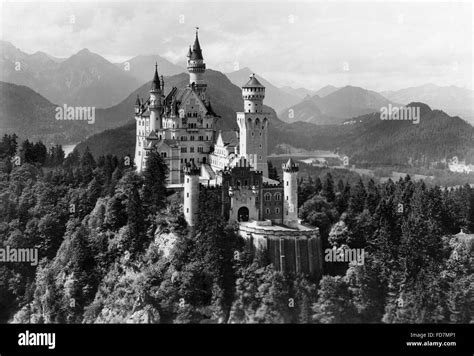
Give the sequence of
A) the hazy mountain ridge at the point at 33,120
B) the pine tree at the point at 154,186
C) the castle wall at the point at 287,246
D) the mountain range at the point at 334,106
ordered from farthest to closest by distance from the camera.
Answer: the mountain range at the point at 334,106, the hazy mountain ridge at the point at 33,120, the pine tree at the point at 154,186, the castle wall at the point at 287,246

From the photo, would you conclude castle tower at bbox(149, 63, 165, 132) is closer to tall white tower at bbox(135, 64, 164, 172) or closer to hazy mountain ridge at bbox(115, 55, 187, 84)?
tall white tower at bbox(135, 64, 164, 172)

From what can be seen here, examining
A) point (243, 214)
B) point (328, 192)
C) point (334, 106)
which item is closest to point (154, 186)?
point (243, 214)

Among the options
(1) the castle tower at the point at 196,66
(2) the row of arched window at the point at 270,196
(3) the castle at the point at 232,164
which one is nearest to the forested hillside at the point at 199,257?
(3) the castle at the point at 232,164

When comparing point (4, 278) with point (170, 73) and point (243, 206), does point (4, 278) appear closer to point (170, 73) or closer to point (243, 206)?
point (243, 206)

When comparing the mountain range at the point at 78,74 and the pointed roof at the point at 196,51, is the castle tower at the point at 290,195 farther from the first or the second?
the mountain range at the point at 78,74

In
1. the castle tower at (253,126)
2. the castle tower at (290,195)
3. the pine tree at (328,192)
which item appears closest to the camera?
the castle tower at (290,195)
